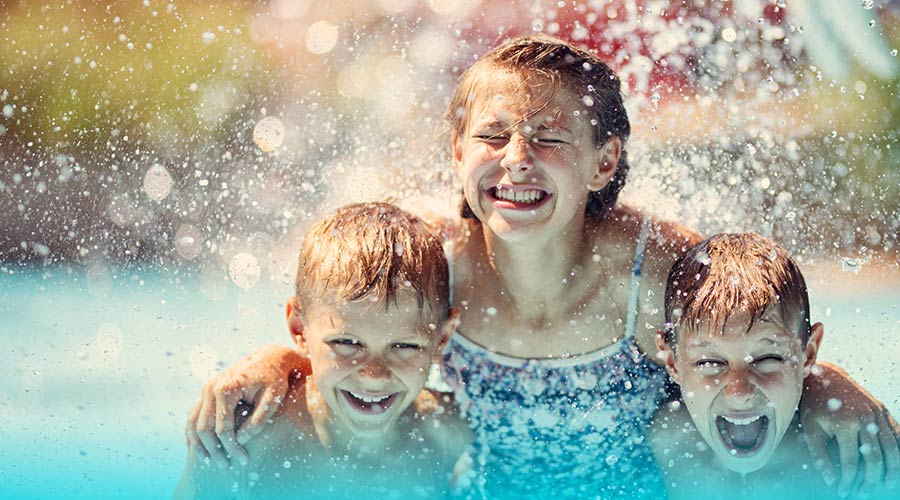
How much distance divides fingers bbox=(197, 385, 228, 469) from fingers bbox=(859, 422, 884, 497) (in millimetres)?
1739

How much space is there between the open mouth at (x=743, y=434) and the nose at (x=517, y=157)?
2.76 ft

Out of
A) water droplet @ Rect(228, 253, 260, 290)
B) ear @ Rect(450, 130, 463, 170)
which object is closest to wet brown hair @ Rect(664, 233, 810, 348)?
ear @ Rect(450, 130, 463, 170)

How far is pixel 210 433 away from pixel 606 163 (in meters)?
1.37

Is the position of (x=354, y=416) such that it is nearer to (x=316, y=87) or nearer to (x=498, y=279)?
(x=498, y=279)

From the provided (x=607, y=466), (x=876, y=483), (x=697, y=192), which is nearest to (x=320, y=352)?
(x=607, y=466)

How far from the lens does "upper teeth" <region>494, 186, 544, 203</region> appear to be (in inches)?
115

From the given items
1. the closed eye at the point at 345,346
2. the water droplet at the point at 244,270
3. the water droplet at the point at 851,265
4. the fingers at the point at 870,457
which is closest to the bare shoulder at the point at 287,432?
the closed eye at the point at 345,346

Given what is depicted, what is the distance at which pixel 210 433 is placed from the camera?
295 cm

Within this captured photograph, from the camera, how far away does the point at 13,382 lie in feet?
14.3

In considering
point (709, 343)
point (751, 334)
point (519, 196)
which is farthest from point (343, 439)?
point (751, 334)

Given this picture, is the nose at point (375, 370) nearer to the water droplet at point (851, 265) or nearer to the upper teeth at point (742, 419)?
the upper teeth at point (742, 419)

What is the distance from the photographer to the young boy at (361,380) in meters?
2.79

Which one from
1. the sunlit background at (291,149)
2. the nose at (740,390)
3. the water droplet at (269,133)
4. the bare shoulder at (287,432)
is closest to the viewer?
the nose at (740,390)

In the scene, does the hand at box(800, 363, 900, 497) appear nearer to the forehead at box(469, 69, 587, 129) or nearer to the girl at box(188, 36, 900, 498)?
the girl at box(188, 36, 900, 498)
